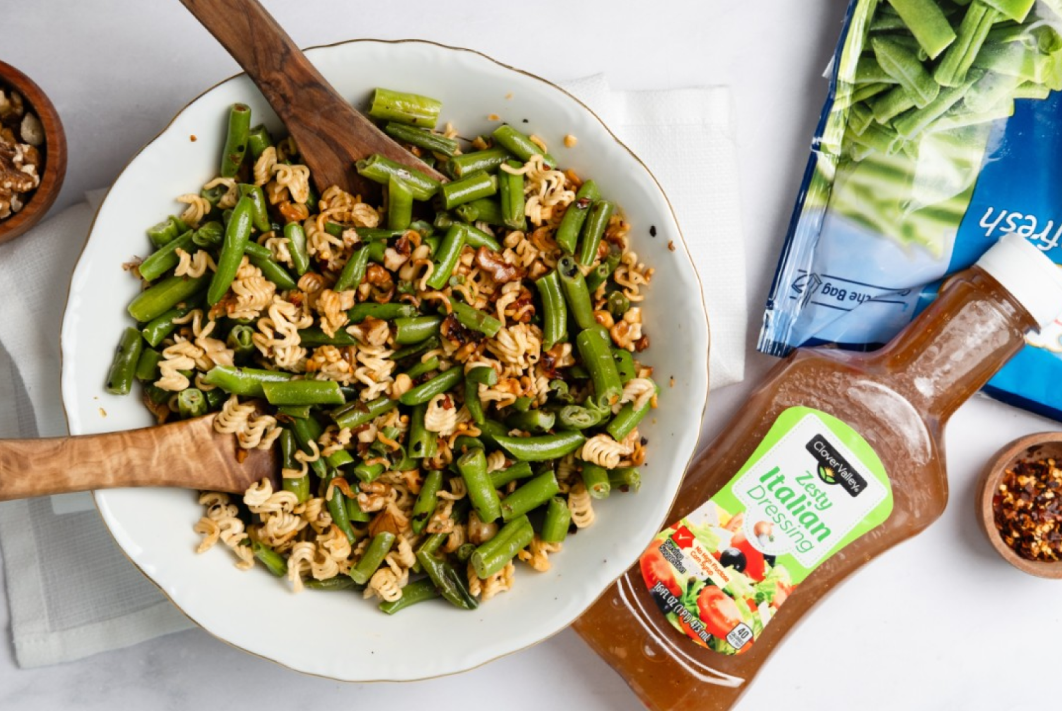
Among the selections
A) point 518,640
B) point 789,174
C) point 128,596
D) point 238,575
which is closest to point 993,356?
point 789,174

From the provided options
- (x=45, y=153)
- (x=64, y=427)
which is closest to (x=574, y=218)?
(x=45, y=153)

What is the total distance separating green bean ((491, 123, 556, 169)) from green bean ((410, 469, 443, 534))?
78 centimetres

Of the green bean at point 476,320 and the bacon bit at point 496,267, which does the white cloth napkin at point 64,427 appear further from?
the green bean at point 476,320

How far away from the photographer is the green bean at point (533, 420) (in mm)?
2051

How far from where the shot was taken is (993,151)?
2.46 meters

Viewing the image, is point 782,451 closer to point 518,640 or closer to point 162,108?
point 518,640

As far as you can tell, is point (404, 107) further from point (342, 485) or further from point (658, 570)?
point (658, 570)

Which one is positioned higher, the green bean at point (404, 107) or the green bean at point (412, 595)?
the green bean at point (404, 107)

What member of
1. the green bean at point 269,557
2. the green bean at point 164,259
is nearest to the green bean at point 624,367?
the green bean at point 269,557

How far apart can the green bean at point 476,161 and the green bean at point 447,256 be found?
144 mm

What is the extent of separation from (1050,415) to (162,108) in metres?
2.69

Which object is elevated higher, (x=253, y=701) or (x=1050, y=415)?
(x=1050, y=415)

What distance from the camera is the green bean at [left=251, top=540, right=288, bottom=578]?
2.10 m

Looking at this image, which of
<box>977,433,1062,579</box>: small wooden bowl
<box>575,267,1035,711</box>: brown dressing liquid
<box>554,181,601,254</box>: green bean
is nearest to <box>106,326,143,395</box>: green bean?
<box>554,181,601,254</box>: green bean
